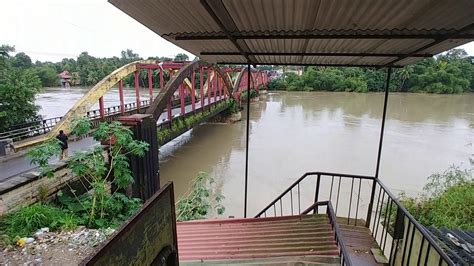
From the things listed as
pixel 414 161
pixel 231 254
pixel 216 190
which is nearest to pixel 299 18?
pixel 231 254

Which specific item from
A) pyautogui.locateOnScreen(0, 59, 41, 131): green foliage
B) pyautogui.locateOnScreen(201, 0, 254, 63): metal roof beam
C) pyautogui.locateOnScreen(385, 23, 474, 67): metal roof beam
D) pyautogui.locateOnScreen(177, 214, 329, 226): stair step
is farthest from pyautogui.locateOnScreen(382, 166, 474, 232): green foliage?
pyautogui.locateOnScreen(0, 59, 41, 131): green foliage

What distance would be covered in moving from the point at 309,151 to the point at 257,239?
410 inches

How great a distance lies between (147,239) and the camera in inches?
41.3

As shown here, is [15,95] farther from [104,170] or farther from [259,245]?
[259,245]

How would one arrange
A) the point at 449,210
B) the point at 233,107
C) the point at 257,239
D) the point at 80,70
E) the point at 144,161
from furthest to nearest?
the point at 80,70
the point at 233,107
the point at 449,210
the point at 144,161
the point at 257,239

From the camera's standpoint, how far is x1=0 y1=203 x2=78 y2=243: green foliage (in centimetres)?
256

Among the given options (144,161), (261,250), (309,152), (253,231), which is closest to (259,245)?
(261,250)

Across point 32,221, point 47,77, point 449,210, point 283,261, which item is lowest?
point 449,210

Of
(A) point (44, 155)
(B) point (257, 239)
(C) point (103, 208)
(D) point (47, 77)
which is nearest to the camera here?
(B) point (257, 239)

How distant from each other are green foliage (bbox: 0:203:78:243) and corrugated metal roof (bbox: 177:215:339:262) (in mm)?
1206

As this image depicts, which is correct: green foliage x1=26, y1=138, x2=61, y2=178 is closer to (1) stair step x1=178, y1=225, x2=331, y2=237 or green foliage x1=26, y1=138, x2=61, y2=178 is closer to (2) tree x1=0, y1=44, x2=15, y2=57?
(1) stair step x1=178, y1=225, x2=331, y2=237

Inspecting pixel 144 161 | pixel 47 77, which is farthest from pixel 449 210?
pixel 47 77

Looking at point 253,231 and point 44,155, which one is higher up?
point 44,155

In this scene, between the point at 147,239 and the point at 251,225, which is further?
the point at 251,225
